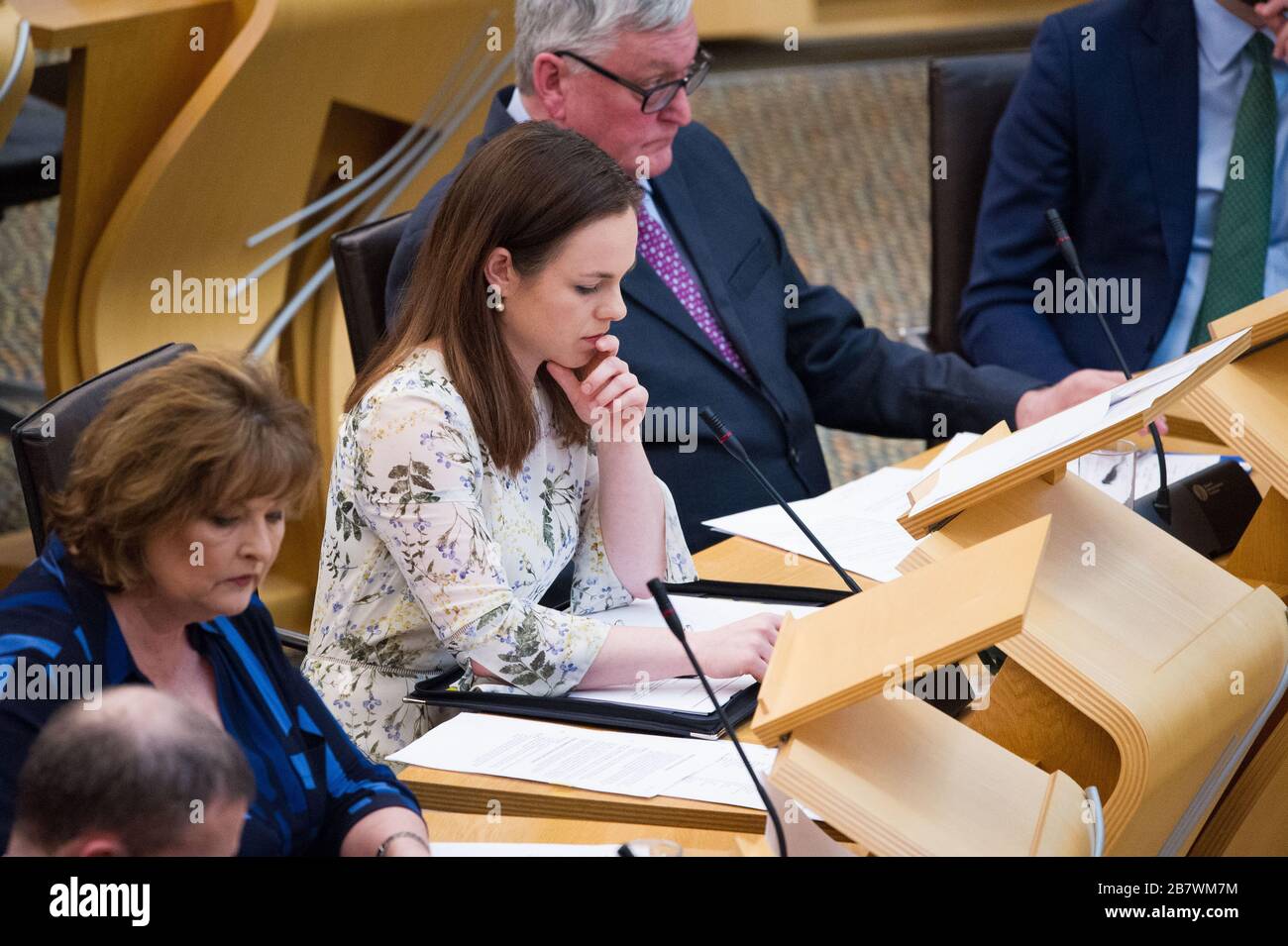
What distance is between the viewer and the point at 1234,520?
1801mm

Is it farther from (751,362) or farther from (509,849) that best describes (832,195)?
(509,849)

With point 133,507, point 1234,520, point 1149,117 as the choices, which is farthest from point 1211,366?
point 1149,117

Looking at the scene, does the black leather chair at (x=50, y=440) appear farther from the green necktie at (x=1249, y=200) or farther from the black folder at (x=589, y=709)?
the green necktie at (x=1249, y=200)

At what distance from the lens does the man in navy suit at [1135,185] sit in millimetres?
2527

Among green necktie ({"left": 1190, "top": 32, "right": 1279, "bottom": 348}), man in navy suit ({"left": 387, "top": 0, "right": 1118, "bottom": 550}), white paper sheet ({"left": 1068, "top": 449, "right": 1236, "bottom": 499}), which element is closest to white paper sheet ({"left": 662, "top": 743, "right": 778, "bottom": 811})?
white paper sheet ({"left": 1068, "top": 449, "right": 1236, "bottom": 499})

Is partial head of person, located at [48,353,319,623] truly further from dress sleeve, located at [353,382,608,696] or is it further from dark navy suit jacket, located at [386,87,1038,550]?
dark navy suit jacket, located at [386,87,1038,550]

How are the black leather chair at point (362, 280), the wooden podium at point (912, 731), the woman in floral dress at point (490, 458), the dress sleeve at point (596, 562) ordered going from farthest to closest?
the black leather chair at point (362, 280)
the dress sleeve at point (596, 562)
the woman in floral dress at point (490, 458)
the wooden podium at point (912, 731)

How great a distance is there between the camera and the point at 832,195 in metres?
5.58

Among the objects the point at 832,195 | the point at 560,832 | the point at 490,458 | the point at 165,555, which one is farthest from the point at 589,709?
the point at 832,195

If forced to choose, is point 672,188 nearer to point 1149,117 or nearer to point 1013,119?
point 1013,119

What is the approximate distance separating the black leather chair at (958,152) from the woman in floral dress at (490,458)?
1.21 metres

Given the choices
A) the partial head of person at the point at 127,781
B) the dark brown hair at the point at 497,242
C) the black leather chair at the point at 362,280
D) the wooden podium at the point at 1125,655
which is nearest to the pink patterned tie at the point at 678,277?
the black leather chair at the point at 362,280
